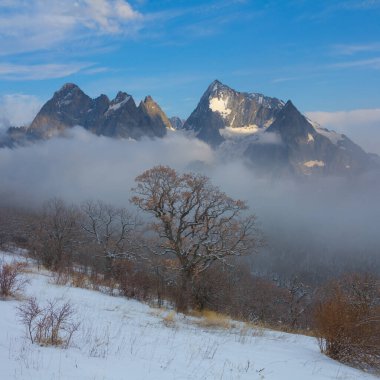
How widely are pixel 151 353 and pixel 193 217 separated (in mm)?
15804

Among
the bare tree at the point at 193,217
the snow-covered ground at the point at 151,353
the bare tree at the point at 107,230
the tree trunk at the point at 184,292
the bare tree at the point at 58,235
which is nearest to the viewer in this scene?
the snow-covered ground at the point at 151,353

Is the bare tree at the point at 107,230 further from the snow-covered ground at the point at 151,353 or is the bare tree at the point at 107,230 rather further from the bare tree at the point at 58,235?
the snow-covered ground at the point at 151,353

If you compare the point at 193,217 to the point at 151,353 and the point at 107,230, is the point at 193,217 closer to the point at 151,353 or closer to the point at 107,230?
the point at 151,353

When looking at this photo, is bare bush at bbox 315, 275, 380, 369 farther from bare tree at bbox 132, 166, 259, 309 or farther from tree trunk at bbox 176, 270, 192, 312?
bare tree at bbox 132, 166, 259, 309

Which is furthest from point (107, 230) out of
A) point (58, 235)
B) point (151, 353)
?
point (151, 353)

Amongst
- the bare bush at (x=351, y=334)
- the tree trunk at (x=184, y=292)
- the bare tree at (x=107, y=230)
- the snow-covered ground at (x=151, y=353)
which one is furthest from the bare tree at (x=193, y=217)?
the bare tree at (x=107, y=230)

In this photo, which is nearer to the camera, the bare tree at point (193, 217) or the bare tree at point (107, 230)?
the bare tree at point (193, 217)

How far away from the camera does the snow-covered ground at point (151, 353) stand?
6.23m

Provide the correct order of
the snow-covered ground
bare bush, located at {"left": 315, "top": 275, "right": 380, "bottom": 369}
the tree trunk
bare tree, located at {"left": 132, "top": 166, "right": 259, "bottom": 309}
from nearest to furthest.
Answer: the snow-covered ground
bare bush, located at {"left": 315, "top": 275, "right": 380, "bottom": 369}
the tree trunk
bare tree, located at {"left": 132, "top": 166, "right": 259, "bottom": 309}

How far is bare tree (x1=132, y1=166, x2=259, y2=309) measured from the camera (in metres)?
22.5

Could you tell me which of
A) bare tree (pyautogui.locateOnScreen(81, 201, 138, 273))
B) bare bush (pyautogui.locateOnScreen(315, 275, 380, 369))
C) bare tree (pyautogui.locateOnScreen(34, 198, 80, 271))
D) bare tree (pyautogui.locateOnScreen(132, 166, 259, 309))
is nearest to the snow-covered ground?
bare bush (pyautogui.locateOnScreen(315, 275, 380, 369))

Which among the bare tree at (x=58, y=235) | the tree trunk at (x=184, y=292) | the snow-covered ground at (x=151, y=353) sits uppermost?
the snow-covered ground at (x=151, y=353)

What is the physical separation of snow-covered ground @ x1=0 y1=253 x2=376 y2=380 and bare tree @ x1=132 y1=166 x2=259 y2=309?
8921 millimetres

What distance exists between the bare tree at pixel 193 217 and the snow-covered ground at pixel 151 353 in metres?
8.92
